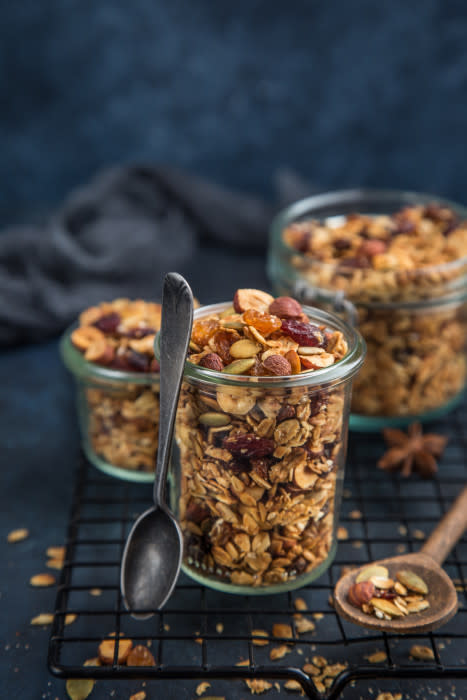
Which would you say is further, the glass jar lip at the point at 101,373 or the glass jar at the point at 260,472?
the glass jar lip at the point at 101,373

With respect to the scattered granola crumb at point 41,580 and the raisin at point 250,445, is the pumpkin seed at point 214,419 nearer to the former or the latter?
the raisin at point 250,445

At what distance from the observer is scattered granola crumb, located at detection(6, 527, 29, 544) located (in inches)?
40.6

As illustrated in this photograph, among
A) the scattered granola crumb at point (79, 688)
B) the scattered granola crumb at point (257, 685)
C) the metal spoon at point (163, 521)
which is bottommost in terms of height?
the scattered granola crumb at point (79, 688)

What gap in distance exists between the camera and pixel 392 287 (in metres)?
1.14

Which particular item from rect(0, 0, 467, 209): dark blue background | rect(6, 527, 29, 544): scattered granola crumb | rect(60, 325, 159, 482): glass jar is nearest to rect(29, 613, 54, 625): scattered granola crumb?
rect(6, 527, 29, 544): scattered granola crumb

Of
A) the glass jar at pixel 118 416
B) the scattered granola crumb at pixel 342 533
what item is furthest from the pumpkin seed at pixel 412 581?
the glass jar at pixel 118 416

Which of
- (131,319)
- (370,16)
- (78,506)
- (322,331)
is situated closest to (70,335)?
(131,319)

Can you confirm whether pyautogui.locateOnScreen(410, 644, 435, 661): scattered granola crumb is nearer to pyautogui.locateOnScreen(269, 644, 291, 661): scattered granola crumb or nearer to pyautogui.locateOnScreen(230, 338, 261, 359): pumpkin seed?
pyautogui.locateOnScreen(269, 644, 291, 661): scattered granola crumb

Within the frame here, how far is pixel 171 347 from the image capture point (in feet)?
2.72

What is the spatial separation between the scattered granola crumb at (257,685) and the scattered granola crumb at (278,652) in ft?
0.11

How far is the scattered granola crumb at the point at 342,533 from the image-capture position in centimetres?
102

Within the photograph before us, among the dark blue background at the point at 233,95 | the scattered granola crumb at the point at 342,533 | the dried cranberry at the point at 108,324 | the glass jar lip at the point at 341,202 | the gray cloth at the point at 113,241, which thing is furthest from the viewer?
the dark blue background at the point at 233,95

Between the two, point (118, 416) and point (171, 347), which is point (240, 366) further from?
point (118, 416)

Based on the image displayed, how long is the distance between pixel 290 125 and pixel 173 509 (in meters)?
1.26
